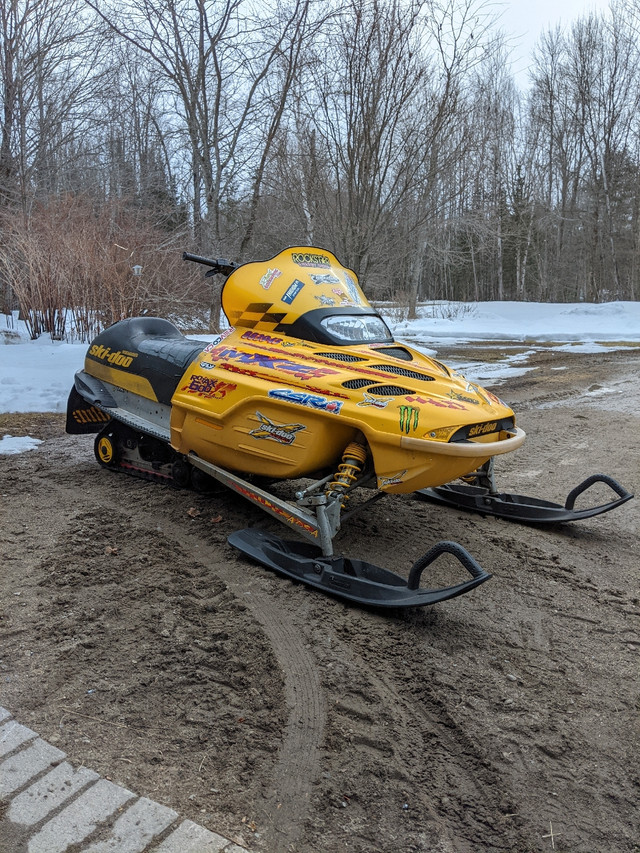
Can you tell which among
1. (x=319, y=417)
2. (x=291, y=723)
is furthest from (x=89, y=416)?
(x=291, y=723)

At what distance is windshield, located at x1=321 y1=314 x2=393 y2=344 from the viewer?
375 cm

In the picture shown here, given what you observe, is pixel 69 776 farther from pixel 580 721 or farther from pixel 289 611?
pixel 580 721

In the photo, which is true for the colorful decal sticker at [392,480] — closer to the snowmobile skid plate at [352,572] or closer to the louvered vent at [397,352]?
the snowmobile skid plate at [352,572]

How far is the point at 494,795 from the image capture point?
1.97 m

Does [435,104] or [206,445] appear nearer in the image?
[206,445]

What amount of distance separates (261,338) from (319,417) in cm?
78

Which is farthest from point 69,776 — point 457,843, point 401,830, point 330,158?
point 330,158

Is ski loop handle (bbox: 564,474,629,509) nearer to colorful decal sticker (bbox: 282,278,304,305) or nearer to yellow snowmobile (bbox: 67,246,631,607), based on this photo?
yellow snowmobile (bbox: 67,246,631,607)

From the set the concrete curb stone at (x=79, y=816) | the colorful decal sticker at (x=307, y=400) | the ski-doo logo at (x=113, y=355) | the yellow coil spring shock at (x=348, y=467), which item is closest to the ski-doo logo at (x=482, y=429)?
the yellow coil spring shock at (x=348, y=467)

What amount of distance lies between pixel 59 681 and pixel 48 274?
8.11m

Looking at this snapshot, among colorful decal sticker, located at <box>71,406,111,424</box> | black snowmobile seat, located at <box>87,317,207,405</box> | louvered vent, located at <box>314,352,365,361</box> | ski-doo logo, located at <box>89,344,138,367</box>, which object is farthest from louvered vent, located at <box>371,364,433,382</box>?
colorful decal sticker, located at <box>71,406,111,424</box>

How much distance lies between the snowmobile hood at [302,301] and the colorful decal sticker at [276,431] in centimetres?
54

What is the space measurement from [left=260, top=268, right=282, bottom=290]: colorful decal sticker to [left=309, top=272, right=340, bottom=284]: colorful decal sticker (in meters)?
0.19

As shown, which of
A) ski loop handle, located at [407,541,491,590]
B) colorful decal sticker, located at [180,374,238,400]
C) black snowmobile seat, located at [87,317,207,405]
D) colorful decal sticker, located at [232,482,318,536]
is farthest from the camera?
black snowmobile seat, located at [87,317,207,405]
